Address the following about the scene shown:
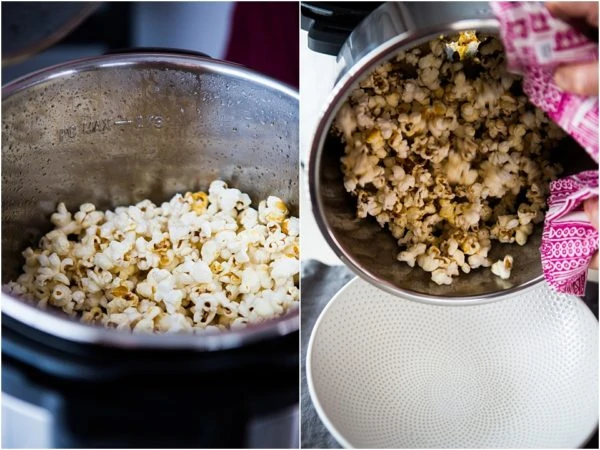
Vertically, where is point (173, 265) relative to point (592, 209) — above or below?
below

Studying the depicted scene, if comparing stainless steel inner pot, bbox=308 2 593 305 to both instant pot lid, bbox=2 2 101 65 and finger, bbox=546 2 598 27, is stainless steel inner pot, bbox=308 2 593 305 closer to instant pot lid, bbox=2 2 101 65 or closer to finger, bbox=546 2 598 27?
finger, bbox=546 2 598 27

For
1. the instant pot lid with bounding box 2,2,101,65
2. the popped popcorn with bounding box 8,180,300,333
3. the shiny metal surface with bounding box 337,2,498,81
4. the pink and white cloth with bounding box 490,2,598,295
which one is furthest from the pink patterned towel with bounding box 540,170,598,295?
the instant pot lid with bounding box 2,2,101,65

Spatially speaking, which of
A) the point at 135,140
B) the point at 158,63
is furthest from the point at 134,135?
the point at 158,63

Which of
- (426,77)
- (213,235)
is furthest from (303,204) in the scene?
(426,77)

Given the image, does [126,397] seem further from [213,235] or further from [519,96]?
[519,96]

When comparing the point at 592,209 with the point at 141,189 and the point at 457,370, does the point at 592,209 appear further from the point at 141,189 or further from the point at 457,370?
the point at 141,189

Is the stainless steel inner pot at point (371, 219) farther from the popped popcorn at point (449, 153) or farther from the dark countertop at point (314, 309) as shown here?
the dark countertop at point (314, 309)
